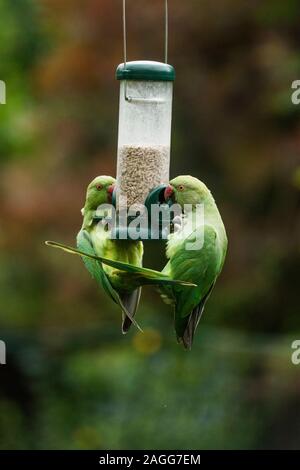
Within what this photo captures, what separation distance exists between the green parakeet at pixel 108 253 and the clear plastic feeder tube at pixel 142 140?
11cm

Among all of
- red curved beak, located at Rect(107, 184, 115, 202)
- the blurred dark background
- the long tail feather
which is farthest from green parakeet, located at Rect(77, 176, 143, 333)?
the blurred dark background

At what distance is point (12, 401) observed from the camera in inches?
423

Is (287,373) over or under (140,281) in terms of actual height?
under

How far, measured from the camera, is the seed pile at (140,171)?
570 cm

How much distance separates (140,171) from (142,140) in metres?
0.17

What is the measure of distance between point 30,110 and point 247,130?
2.93 metres

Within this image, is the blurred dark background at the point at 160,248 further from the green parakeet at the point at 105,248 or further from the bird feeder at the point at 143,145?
the bird feeder at the point at 143,145

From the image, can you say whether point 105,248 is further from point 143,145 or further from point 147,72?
point 147,72

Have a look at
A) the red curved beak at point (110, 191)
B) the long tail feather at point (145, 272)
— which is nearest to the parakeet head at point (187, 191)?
the red curved beak at point (110, 191)

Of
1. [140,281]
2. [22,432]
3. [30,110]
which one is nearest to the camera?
[140,281]

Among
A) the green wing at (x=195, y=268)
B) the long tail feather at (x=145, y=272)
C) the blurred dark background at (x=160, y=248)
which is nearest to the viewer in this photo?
the long tail feather at (x=145, y=272)

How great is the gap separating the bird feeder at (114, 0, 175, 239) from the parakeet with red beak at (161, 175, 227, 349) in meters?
0.18

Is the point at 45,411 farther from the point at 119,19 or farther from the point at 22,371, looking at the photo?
the point at 119,19
